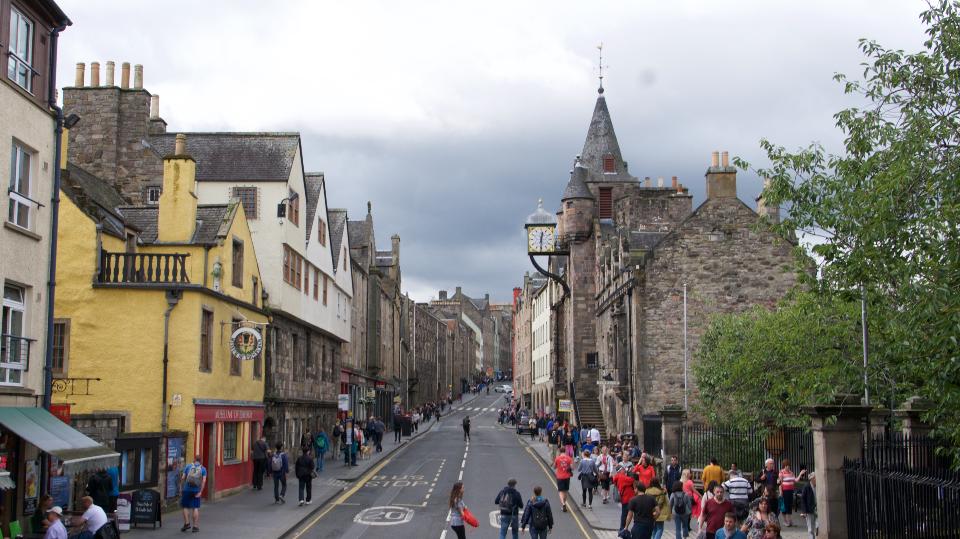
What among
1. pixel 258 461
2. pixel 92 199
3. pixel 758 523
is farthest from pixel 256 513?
pixel 758 523

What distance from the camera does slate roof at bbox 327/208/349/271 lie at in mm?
45750

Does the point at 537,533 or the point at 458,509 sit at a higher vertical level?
the point at 458,509

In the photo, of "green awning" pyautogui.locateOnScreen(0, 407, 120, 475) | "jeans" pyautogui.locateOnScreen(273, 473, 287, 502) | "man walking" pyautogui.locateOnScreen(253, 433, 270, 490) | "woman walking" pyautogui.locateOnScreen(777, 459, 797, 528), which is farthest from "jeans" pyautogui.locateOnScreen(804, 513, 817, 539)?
"man walking" pyautogui.locateOnScreen(253, 433, 270, 490)

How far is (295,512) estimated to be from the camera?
2478cm

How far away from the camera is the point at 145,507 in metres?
21.3

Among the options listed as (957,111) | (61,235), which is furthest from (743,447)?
(61,235)

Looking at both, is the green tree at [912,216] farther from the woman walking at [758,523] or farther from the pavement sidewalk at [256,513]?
the pavement sidewalk at [256,513]

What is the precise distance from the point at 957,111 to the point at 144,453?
18297mm

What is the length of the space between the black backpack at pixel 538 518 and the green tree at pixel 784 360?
211 inches

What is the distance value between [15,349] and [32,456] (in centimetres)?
191

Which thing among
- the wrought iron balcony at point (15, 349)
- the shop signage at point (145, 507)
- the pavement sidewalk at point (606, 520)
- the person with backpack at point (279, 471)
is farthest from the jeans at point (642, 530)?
the person with backpack at point (279, 471)

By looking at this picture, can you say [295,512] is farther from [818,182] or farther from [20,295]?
[818,182]

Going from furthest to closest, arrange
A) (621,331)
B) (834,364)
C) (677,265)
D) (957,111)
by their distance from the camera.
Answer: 1. (621,331)
2. (677,265)
3. (834,364)
4. (957,111)

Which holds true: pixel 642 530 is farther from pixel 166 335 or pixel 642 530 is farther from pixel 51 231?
pixel 166 335
